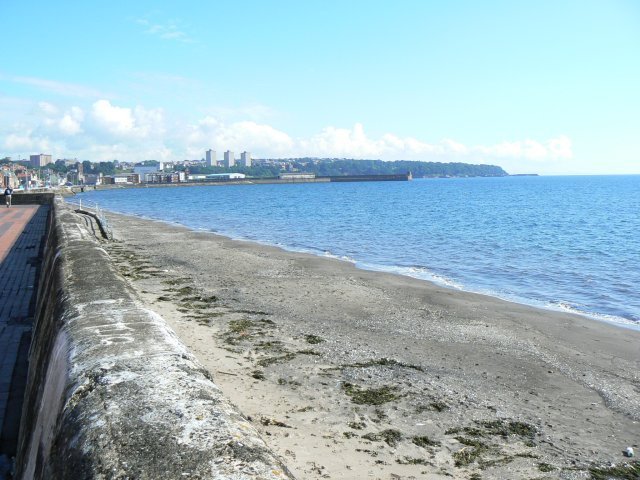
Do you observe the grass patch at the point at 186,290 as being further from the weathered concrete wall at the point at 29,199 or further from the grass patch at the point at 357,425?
the weathered concrete wall at the point at 29,199

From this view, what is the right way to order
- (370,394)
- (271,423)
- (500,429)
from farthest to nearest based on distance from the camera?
(370,394) → (500,429) → (271,423)

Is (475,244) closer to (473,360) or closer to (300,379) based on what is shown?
(473,360)

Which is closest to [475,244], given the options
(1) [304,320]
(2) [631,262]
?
(2) [631,262]

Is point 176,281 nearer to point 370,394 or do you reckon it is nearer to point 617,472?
point 370,394

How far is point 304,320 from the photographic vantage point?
407 inches

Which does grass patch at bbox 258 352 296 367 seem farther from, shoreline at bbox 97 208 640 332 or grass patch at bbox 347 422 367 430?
shoreline at bbox 97 208 640 332

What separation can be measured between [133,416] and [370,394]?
4.63 m

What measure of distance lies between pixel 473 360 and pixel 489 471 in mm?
3578

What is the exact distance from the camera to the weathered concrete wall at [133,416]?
1.92 metres

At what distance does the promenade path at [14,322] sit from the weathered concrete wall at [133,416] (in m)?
1.19

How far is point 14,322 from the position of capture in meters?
8.17

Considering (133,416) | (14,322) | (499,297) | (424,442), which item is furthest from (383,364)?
Answer: (499,297)

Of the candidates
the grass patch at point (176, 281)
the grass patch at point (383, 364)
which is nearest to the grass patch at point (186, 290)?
the grass patch at point (176, 281)

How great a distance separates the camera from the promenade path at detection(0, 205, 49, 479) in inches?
189
